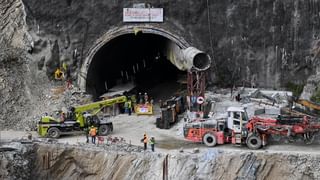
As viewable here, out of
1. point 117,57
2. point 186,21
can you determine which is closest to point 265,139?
point 186,21

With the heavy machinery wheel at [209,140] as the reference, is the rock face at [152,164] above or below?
below

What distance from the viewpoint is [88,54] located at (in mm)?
41938

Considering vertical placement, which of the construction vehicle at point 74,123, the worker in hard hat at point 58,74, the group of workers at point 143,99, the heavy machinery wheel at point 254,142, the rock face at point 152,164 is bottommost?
the rock face at point 152,164

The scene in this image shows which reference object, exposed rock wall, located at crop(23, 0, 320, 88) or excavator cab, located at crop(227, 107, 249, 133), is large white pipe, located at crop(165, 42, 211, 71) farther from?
excavator cab, located at crop(227, 107, 249, 133)

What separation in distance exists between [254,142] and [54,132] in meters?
10.8

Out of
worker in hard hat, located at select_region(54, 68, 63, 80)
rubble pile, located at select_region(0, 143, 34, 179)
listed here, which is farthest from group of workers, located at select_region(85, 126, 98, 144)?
worker in hard hat, located at select_region(54, 68, 63, 80)

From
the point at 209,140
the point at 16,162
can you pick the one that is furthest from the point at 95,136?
the point at 209,140

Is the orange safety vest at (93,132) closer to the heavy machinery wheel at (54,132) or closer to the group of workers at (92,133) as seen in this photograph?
the group of workers at (92,133)

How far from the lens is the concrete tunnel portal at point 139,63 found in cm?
4206

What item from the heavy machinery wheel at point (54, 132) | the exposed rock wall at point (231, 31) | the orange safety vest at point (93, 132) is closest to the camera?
the orange safety vest at point (93, 132)

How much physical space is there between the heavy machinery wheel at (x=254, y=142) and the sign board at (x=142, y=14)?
12.8 metres

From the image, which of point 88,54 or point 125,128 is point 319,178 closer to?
point 125,128

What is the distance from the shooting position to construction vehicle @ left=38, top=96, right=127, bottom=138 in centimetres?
3544

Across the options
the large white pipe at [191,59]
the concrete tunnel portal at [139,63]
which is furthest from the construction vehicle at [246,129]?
the concrete tunnel portal at [139,63]
